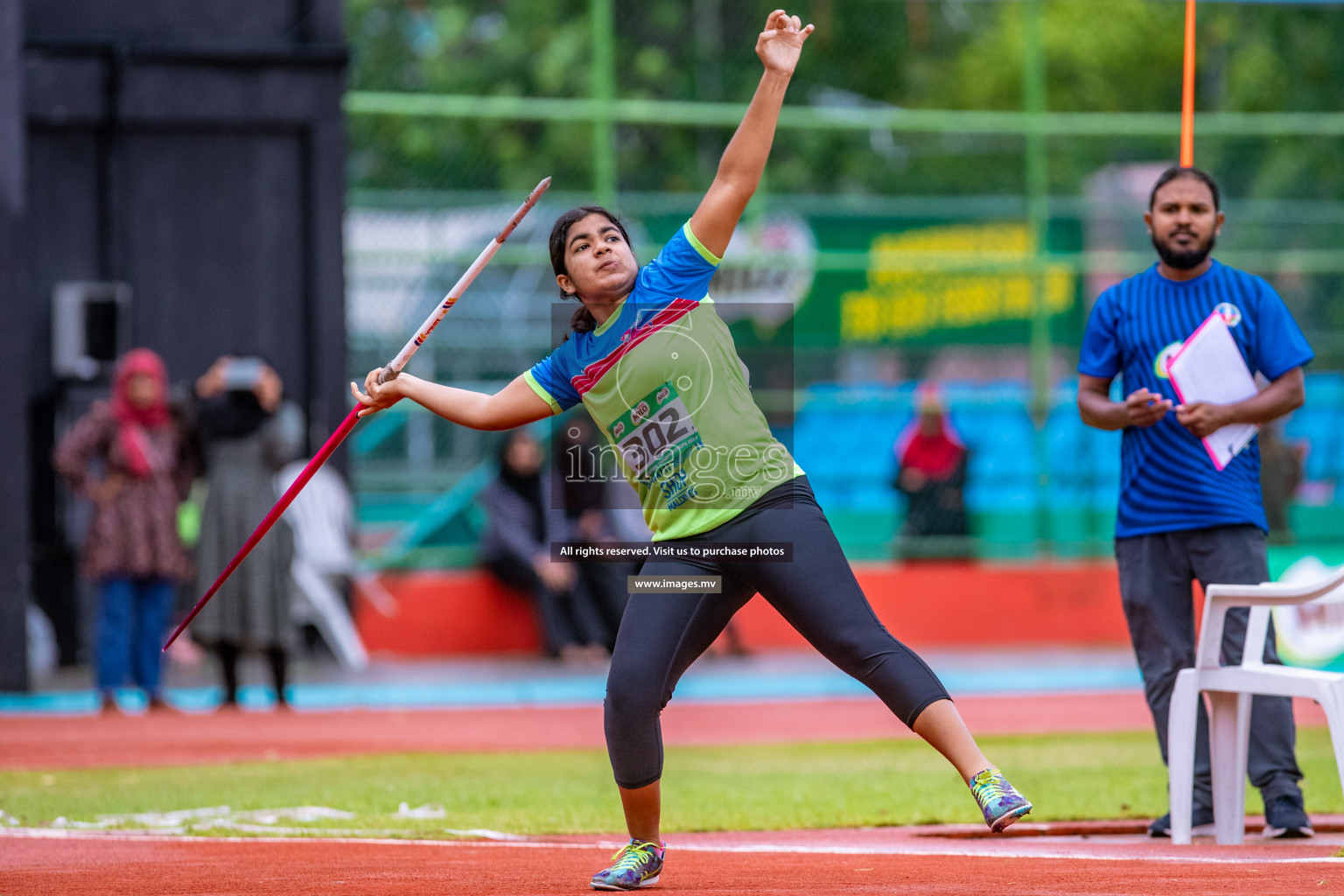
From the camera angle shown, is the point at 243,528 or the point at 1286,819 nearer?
the point at 1286,819

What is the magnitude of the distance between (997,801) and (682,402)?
1.39m

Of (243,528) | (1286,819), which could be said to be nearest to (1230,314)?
(1286,819)

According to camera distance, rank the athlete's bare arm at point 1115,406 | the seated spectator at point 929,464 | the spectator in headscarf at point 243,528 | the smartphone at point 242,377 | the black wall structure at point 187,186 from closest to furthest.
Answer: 1. the athlete's bare arm at point 1115,406
2. the spectator in headscarf at point 243,528
3. the smartphone at point 242,377
4. the black wall structure at point 187,186
5. the seated spectator at point 929,464

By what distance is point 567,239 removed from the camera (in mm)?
5223

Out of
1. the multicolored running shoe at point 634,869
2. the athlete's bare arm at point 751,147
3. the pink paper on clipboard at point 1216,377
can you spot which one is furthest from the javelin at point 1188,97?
the multicolored running shoe at point 634,869

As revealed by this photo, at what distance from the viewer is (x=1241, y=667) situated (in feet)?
20.0

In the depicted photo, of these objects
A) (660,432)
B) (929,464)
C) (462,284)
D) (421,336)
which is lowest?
(929,464)

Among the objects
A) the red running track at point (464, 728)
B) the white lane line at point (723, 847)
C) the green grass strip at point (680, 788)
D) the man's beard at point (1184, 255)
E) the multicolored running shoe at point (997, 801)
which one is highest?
the man's beard at point (1184, 255)

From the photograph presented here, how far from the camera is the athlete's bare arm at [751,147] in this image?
4.95 m

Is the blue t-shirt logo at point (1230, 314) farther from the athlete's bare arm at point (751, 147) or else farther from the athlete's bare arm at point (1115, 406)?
the athlete's bare arm at point (751, 147)

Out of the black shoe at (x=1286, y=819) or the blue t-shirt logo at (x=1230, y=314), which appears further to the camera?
the blue t-shirt logo at (x=1230, y=314)

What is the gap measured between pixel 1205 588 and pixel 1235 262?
10650mm

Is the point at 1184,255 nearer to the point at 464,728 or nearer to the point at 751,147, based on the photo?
the point at 751,147

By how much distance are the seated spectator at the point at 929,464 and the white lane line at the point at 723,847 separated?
9.26 metres
